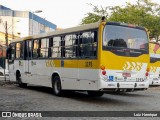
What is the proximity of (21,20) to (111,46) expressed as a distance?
7149 centimetres

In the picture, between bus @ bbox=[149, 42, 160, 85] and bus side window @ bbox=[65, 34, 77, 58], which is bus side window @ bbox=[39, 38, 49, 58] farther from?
bus @ bbox=[149, 42, 160, 85]

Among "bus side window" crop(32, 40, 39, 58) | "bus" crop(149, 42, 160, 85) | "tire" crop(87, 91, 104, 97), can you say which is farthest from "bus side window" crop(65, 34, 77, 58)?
"bus" crop(149, 42, 160, 85)

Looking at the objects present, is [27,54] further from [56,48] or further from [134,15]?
[134,15]

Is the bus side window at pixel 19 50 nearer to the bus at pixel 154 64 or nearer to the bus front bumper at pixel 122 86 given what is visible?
the bus at pixel 154 64

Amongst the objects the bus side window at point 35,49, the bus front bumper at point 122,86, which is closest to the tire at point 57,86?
the bus side window at point 35,49

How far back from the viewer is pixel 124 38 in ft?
43.9

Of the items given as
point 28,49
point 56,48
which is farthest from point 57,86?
point 28,49

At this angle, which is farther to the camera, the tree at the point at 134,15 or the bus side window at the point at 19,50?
the tree at the point at 134,15

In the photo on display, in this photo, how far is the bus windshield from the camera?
12.9 m

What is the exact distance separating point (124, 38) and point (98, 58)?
1.48m

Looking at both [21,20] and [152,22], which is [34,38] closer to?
[152,22]

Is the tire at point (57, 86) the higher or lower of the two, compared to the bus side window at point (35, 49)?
lower

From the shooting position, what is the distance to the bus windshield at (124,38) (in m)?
12.9

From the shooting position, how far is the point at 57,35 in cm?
1571
